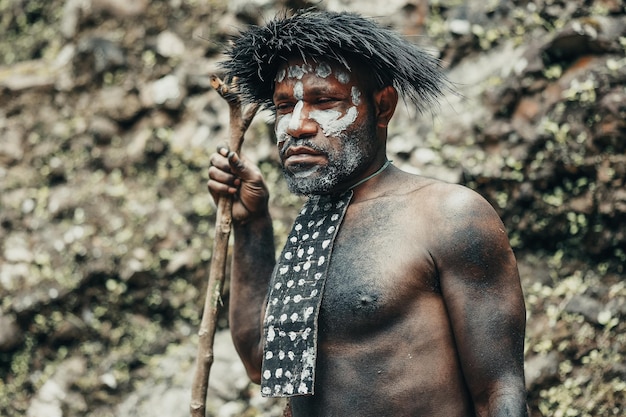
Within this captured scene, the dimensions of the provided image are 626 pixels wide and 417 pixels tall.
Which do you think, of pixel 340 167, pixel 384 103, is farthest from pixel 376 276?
pixel 384 103

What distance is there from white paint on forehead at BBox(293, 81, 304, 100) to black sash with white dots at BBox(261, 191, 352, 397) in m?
0.40

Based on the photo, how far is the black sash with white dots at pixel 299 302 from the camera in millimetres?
2881

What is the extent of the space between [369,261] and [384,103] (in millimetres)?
619

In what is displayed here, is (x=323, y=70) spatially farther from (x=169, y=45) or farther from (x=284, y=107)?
(x=169, y=45)

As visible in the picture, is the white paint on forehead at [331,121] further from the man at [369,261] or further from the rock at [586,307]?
the rock at [586,307]

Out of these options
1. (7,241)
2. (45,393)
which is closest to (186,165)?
(7,241)

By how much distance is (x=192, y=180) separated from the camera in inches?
233

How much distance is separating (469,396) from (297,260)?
0.76 meters

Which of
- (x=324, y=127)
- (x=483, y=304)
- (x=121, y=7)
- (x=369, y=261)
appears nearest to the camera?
(x=483, y=304)

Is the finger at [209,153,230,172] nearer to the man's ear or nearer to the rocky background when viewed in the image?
the man's ear

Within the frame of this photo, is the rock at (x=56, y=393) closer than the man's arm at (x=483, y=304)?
No

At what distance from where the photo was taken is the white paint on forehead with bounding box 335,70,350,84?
303cm

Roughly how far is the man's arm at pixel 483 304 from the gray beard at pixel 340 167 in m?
0.39

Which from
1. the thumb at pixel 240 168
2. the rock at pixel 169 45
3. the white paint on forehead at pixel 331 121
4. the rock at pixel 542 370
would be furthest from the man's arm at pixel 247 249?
the rock at pixel 169 45
